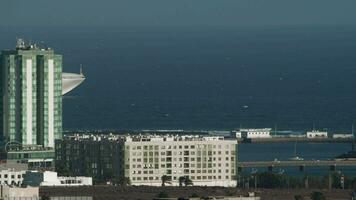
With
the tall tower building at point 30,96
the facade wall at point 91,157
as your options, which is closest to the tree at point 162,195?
the facade wall at point 91,157

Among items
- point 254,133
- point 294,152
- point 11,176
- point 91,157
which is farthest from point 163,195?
point 254,133

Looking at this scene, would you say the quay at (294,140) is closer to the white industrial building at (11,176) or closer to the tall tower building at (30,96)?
the tall tower building at (30,96)

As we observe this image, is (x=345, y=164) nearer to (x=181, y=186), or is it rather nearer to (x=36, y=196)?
(x=181, y=186)

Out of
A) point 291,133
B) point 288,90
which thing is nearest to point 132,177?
point 291,133

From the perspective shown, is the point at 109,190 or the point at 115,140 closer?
the point at 109,190

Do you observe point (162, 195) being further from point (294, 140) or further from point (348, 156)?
point (294, 140)

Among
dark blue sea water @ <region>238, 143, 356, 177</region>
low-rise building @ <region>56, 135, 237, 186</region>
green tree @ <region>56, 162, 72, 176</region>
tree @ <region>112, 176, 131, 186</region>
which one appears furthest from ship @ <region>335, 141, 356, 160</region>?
tree @ <region>112, 176, 131, 186</region>
